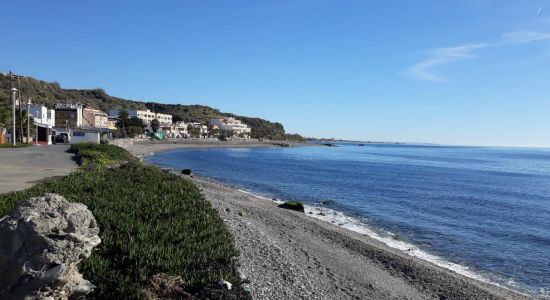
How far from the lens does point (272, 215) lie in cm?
2222

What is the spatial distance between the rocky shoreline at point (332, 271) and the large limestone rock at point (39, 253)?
3.85 meters

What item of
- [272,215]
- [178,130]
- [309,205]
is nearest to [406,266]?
[272,215]

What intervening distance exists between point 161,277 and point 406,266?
10.6 m

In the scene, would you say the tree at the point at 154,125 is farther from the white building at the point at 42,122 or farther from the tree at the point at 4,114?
the tree at the point at 4,114

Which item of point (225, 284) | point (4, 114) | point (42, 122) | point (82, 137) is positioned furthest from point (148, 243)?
point (42, 122)

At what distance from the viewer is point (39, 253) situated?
535cm

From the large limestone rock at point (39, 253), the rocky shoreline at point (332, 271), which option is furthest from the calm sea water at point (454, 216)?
the large limestone rock at point (39, 253)

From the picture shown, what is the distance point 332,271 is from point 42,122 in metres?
85.4

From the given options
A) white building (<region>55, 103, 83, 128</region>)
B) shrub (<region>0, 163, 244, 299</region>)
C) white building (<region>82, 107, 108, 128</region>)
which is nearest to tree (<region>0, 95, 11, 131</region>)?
white building (<region>55, 103, 83, 128</region>)

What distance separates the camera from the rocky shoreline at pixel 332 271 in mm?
10133

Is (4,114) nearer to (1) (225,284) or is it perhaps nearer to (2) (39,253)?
(1) (225,284)

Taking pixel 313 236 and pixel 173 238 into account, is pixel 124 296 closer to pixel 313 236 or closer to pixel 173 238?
pixel 173 238

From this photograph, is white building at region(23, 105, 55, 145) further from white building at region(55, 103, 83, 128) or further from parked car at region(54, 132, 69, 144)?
white building at region(55, 103, 83, 128)

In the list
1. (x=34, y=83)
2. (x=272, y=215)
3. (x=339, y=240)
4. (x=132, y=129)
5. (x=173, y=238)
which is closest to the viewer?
(x=173, y=238)
